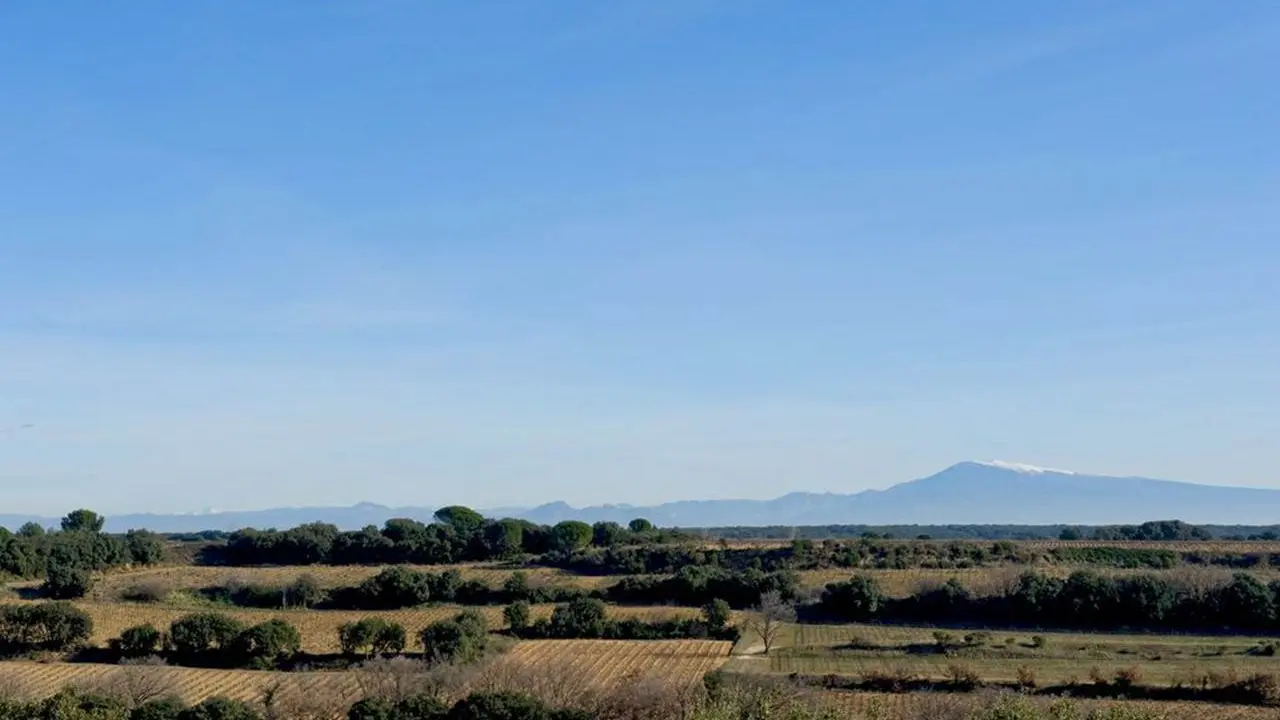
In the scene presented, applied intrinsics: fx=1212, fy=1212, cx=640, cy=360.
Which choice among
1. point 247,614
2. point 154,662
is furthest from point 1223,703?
point 247,614

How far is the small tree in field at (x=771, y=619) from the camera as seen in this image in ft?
179

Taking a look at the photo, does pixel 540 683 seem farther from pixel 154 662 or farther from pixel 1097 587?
pixel 1097 587

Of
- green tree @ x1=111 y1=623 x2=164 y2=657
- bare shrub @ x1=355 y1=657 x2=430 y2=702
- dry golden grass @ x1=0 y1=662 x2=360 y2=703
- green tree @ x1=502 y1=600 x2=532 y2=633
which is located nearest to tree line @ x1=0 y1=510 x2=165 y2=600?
green tree @ x1=111 y1=623 x2=164 y2=657

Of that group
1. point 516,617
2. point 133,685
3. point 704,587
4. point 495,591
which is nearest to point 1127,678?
point 516,617

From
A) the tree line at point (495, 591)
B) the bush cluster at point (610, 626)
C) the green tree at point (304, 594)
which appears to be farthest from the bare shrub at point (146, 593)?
the bush cluster at point (610, 626)

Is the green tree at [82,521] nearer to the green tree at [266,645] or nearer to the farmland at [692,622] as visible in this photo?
the farmland at [692,622]

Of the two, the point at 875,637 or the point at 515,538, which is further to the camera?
the point at 515,538

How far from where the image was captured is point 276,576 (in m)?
80.6

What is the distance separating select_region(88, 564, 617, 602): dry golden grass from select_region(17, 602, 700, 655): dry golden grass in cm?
624

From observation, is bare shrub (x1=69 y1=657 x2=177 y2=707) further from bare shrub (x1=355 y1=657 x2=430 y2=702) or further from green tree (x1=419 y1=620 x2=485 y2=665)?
green tree (x1=419 y1=620 x2=485 y2=665)

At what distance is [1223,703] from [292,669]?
35724mm

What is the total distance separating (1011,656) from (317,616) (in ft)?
120

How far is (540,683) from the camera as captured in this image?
3900 centimetres

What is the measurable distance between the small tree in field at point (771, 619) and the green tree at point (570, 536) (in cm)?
3803
